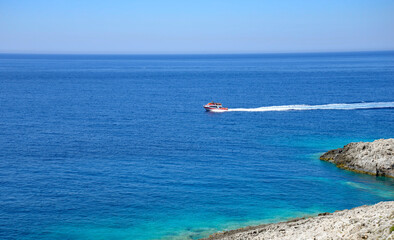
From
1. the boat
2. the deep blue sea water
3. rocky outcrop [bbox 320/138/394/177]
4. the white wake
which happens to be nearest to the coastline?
the deep blue sea water

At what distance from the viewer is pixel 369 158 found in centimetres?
7250

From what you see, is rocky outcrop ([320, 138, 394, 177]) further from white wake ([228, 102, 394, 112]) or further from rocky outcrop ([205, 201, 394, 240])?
white wake ([228, 102, 394, 112])

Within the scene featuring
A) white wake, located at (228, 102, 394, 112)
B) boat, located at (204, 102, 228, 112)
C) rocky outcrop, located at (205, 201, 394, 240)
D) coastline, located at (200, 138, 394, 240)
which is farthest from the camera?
white wake, located at (228, 102, 394, 112)

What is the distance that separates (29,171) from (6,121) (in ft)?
146

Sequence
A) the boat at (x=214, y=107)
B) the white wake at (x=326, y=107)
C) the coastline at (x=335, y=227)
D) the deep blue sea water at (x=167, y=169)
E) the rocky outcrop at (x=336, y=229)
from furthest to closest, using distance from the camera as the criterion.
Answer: the white wake at (x=326, y=107)
the boat at (x=214, y=107)
the deep blue sea water at (x=167, y=169)
the coastline at (x=335, y=227)
the rocky outcrop at (x=336, y=229)

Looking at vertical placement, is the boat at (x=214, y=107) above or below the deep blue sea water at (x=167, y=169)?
above

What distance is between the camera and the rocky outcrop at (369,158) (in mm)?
70250

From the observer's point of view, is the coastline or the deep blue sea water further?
the deep blue sea water

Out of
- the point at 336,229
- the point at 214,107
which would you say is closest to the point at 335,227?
the point at 336,229

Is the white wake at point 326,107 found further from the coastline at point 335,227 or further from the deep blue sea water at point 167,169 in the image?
the coastline at point 335,227

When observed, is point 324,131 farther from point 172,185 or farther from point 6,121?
point 6,121

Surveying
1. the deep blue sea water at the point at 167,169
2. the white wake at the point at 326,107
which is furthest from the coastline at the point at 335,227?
the white wake at the point at 326,107

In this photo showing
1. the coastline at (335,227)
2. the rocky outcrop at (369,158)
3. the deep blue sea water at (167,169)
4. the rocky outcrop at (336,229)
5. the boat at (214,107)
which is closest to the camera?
the rocky outcrop at (336,229)

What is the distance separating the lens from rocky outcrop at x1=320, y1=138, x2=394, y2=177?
7025 cm
